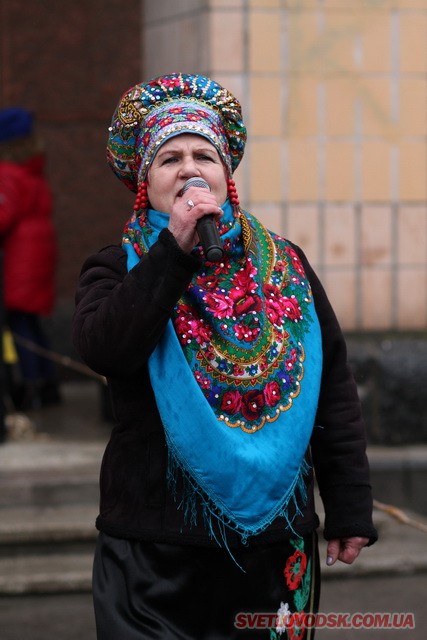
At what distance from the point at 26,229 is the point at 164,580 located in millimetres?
5807

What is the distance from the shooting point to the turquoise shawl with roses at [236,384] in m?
2.85

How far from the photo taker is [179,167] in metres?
2.96

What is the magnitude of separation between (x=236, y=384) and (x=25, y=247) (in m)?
5.77

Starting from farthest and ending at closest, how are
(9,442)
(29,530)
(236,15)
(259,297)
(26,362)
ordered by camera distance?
(26,362) < (9,442) < (236,15) < (29,530) < (259,297)

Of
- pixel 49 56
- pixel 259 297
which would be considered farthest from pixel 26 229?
pixel 259 297

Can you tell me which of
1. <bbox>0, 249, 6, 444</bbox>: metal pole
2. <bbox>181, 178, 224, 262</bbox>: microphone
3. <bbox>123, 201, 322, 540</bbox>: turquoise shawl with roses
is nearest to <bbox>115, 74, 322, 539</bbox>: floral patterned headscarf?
<bbox>123, 201, 322, 540</bbox>: turquoise shawl with roses

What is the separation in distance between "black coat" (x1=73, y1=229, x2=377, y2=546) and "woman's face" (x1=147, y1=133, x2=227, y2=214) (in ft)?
0.57

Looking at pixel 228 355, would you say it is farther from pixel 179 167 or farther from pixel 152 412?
pixel 179 167

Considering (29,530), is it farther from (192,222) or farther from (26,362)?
(192,222)

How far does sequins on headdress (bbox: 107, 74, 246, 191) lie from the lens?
3.00m

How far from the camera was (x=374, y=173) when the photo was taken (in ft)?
22.0

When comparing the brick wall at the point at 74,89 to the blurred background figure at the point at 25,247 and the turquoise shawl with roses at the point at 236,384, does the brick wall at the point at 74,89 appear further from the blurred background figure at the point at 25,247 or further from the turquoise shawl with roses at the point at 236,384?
the turquoise shawl with roses at the point at 236,384

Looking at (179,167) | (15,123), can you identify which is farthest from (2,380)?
(179,167)

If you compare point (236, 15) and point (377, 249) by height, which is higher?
point (236, 15)
